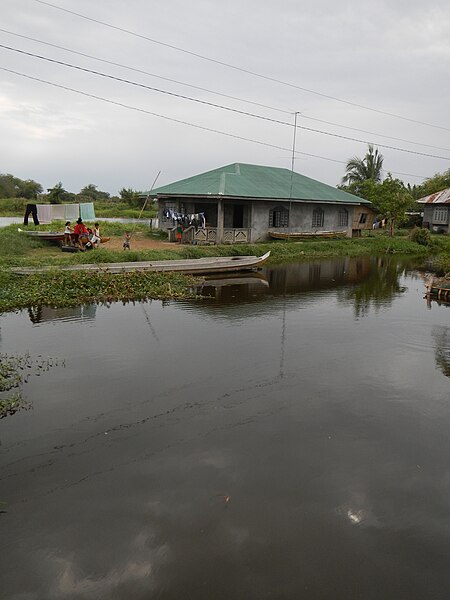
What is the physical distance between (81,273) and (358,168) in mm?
42834

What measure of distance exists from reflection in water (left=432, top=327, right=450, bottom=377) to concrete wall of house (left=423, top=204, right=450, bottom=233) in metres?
35.9

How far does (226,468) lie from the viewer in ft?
22.1

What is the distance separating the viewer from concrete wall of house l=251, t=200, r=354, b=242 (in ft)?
105

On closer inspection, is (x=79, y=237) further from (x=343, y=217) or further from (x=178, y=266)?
(x=343, y=217)

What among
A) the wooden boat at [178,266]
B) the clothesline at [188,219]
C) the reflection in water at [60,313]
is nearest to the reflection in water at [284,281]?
the wooden boat at [178,266]

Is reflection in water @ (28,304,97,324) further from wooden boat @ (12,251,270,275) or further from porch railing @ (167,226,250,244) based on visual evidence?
porch railing @ (167,226,250,244)

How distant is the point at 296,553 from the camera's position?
523cm

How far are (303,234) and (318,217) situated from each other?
332cm

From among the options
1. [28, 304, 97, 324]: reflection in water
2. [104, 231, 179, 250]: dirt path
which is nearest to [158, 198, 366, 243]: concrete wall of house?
[104, 231, 179, 250]: dirt path

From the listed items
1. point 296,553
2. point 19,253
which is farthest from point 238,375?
point 19,253

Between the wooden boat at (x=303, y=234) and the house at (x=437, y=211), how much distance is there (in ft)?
44.4

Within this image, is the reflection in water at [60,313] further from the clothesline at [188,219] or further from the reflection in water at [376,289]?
the clothesline at [188,219]

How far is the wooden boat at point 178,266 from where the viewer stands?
19002 mm

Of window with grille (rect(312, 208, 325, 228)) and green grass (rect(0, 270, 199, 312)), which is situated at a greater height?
window with grille (rect(312, 208, 325, 228))
